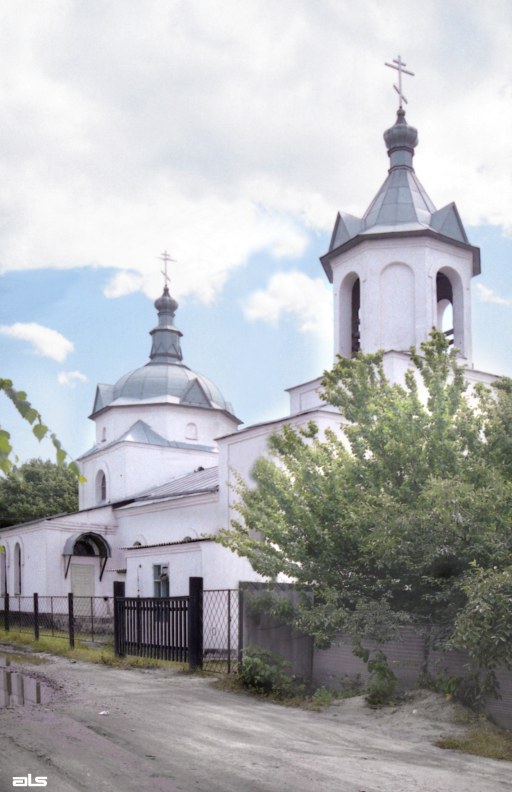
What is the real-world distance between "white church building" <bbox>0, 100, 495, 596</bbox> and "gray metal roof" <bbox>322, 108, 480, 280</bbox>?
38 mm

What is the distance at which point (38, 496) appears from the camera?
49969mm

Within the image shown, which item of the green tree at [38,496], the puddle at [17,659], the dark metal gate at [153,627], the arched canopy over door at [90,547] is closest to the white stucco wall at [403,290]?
the dark metal gate at [153,627]

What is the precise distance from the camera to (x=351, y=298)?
22359mm

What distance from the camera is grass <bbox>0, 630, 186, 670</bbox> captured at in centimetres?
1539

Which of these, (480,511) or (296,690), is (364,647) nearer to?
(296,690)

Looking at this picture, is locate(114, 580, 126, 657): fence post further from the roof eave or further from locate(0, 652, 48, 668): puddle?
the roof eave

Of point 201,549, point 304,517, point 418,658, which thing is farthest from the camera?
point 201,549

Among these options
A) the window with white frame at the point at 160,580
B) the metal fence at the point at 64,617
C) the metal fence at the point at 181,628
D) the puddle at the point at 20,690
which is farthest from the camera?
the metal fence at the point at 64,617

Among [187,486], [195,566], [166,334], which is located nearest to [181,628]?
[195,566]

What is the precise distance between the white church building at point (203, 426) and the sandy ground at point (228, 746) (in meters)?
6.12

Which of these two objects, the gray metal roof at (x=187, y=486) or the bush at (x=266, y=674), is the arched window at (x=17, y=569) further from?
the bush at (x=266, y=674)

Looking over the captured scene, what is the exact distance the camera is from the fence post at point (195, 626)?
47.1 feet

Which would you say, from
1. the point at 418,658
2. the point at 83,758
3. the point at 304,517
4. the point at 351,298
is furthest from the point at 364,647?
the point at 351,298

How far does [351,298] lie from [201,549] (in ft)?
25.4
